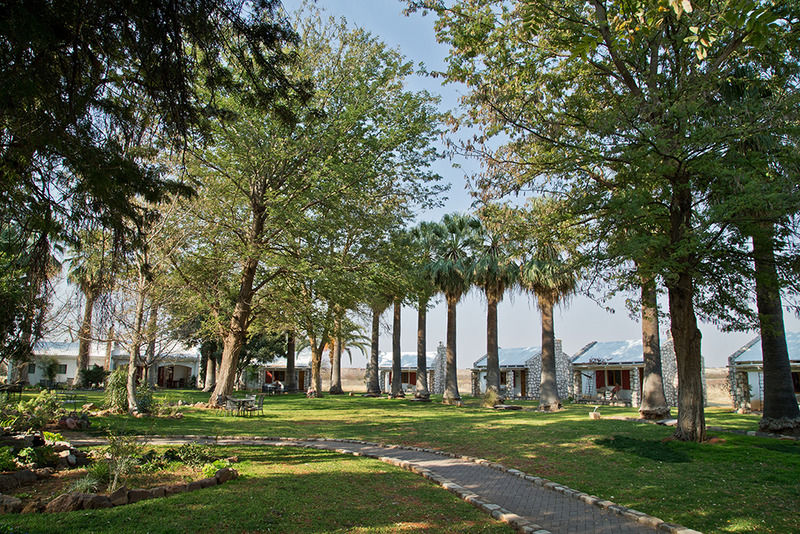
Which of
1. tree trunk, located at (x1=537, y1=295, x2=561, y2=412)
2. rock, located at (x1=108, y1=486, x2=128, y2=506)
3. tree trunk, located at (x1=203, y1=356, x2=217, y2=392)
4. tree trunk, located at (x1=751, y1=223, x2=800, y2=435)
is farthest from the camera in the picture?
tree trunk, located at (x1=203, y1=356, x2=217, y2=392)

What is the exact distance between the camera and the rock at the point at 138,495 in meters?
6.09

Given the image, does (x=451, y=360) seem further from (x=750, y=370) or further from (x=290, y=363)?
(x=750, y=370)

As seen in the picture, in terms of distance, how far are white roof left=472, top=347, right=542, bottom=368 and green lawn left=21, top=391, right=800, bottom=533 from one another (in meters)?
21.5

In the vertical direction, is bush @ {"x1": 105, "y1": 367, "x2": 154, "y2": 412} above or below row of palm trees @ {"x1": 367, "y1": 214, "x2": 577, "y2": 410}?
below

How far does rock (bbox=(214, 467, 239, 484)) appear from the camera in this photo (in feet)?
23.7

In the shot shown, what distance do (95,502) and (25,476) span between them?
6.43 feet

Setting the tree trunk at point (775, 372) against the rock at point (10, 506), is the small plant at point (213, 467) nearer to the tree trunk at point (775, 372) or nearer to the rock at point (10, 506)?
the rock at point (10, 506)

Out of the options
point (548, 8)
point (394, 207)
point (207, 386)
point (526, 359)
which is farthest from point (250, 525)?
point (526, 359)

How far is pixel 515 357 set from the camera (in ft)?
138

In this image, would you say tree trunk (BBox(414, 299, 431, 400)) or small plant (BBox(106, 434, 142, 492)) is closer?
small plant (BBox(106, 434, 142, 492))

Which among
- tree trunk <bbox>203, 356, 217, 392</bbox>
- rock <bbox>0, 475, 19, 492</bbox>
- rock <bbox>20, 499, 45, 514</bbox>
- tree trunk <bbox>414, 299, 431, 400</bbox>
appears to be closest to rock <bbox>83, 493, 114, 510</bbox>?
rock <bbox>20, 499, 45, 514</bbox>

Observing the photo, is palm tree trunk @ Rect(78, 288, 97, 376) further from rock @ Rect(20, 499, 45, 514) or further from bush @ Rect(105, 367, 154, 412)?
rock @ Rect(20, 499, 45, 514)

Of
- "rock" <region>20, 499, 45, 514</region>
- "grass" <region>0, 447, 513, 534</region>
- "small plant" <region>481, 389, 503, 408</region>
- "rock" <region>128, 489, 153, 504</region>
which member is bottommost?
"small plant" <region>481, 389, 503, 408</region>

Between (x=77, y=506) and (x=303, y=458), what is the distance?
4.73 meters
